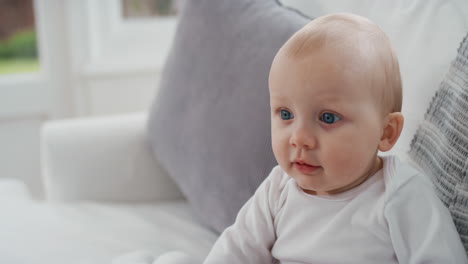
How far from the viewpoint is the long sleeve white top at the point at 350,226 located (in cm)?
80

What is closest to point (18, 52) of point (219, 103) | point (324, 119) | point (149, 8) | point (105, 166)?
point (149, 8)

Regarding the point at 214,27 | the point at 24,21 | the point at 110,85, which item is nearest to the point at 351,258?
the point at 214,27

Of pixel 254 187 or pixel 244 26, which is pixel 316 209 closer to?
pixel 254 187

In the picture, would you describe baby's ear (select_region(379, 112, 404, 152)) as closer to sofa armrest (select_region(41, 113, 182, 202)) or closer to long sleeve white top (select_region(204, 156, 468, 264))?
long sleeve white top (select_region(204, 156, 468, 264))

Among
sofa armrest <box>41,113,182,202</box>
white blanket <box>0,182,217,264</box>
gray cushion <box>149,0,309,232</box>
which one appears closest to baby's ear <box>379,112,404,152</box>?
gray cushion <box>149,0,309,232</box>

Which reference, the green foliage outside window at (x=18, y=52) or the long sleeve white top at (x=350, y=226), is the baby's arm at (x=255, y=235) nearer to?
the long sleeve white top at (x=350, y=226)

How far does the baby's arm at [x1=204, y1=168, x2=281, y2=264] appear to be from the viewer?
3.18 feet

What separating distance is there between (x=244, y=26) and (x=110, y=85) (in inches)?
46.9

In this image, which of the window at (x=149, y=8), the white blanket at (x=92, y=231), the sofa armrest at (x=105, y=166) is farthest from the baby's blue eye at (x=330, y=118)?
the window at (x=149, y=8)

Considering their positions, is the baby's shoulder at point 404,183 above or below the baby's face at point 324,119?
below

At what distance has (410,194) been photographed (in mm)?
819

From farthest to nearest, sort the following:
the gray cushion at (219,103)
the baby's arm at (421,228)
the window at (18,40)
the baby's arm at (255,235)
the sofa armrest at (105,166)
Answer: the window at (18,40) → the sofa armrest at (105,166) → the gray cushion at (219,103) → the baby's arm at (255,235) → the baby's arm at (421,228)

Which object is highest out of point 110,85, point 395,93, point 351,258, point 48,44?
point 395,93

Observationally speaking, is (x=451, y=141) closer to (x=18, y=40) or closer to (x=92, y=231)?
(x=92, y=231)
